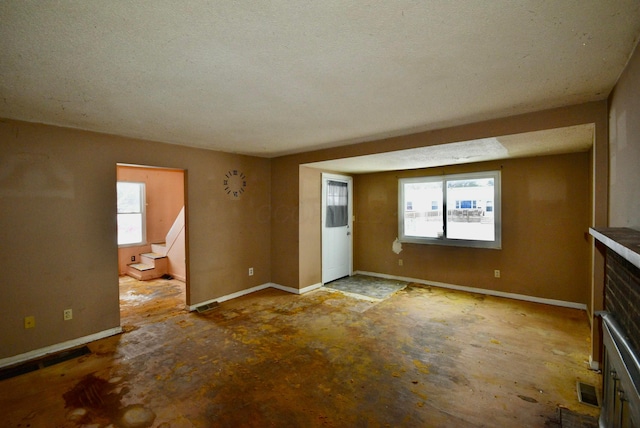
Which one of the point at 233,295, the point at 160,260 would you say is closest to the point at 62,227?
the point at 233,295

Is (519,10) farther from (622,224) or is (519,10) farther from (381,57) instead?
(622,224)

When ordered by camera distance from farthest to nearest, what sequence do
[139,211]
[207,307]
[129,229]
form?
[139,211], [129,229], [207,307]

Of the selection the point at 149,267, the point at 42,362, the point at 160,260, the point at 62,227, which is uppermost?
the point at 62,227

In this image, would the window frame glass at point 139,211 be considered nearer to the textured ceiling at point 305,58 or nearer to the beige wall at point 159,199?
the beige wall at point 159,199

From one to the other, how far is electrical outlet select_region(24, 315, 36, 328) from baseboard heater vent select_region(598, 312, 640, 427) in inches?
178

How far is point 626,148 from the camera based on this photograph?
1865mm

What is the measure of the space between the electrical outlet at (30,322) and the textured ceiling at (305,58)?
1.99m

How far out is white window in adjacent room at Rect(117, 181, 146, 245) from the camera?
644 centimetres

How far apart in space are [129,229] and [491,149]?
23.7ft

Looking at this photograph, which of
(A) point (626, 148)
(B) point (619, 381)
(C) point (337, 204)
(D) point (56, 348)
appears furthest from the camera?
(C) point (337, 204)

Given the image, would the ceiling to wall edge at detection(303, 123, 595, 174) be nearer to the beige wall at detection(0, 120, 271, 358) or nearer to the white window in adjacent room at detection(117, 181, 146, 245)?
the beige wall at detection(0, 120, 271, 358)

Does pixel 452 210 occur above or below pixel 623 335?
above

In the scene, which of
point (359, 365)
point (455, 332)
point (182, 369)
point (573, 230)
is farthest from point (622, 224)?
point (182, 369)

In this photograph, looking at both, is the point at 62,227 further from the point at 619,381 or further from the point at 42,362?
the point at 619,381
